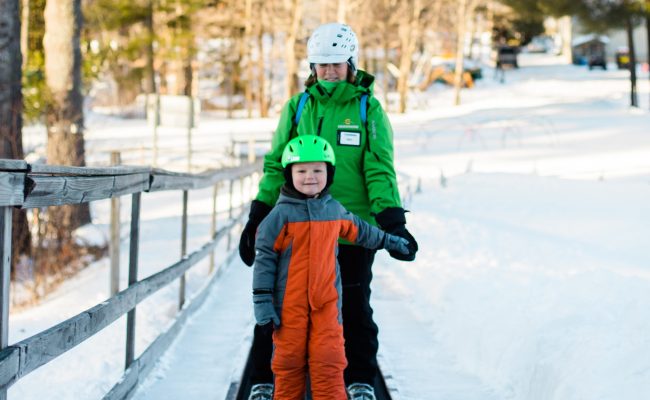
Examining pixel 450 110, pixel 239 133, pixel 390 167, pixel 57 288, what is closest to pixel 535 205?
pixel 57 288

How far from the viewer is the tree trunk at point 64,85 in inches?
551

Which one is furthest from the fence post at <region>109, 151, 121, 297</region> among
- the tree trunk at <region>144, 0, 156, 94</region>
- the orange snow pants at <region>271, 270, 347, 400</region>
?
the tree trunk at <region>144, 0, 156, 94</region>

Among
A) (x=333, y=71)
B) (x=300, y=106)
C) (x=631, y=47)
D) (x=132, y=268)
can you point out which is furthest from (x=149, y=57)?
(x=333, y=71)

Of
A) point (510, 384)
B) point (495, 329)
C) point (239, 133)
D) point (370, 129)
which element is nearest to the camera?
point (370, 129)

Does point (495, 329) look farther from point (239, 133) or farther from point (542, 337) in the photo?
point (239, 133)

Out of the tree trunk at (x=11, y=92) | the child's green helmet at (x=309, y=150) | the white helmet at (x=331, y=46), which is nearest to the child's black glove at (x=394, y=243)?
the child's green helmet at (x=309, y=150)

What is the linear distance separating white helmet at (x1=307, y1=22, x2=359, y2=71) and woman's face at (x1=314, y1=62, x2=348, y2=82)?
0.03 m

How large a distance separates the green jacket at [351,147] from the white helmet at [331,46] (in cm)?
13

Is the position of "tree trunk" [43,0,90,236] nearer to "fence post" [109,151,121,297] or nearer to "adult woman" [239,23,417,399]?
"fence post" [109,151,121,297]

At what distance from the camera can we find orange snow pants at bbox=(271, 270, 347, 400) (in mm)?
4227

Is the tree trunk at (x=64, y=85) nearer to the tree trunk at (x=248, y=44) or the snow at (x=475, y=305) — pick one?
the snow at (x=475, y=305)

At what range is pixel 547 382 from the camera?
4.78m

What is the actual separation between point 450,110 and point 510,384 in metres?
40.7

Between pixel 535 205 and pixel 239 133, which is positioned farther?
pixel 239 133
